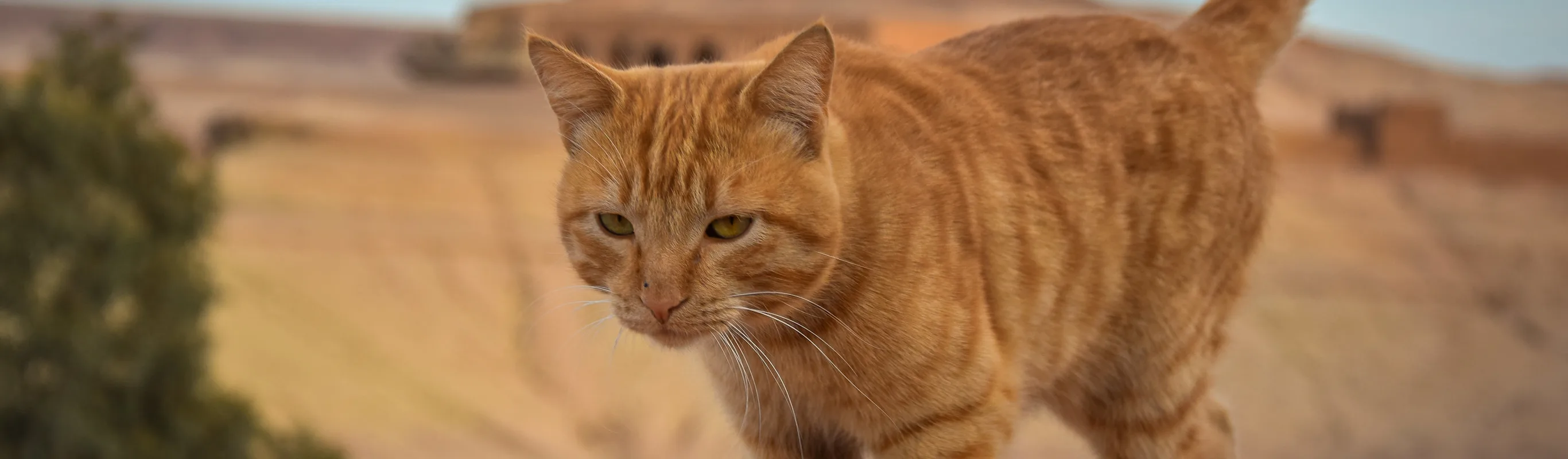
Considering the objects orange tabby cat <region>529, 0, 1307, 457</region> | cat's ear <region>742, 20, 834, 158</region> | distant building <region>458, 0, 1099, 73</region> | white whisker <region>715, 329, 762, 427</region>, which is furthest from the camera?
distant building <region>458, 0, 1099, 73</region>

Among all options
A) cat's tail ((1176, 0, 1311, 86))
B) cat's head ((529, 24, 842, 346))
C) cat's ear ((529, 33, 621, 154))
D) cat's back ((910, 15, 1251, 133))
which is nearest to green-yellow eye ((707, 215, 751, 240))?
cat's head ((529, 24, 842, 346))

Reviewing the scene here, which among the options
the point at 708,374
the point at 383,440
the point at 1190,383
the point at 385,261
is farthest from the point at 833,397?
the point at 385,261

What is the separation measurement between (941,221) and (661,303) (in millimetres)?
534

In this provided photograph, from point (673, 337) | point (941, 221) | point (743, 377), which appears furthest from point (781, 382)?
point (941, 221)

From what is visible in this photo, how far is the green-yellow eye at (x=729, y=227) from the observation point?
2191mm

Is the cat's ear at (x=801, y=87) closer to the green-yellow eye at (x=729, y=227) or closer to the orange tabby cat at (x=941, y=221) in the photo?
the orange tabby cat at (x=941, y=221)

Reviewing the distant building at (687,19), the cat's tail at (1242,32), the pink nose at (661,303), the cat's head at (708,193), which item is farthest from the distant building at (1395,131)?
the pink nose at (661,303)

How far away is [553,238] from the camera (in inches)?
561

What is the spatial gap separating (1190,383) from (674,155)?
1298 millimetres

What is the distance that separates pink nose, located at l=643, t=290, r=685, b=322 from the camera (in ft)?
7.06

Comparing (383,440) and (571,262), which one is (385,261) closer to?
(383,440)

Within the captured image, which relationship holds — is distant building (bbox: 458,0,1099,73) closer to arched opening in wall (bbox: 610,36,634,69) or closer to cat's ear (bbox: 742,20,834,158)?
arched opening in wall (bbox: 610,36,634,69)

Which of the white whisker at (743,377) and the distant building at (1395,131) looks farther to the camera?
the distant building at (1395,131)

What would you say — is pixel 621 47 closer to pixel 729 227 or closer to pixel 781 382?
pixel 781 382
